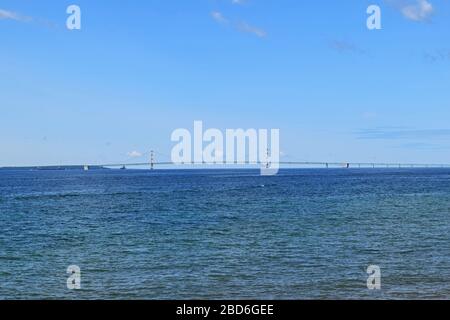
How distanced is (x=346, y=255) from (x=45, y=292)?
17.6m

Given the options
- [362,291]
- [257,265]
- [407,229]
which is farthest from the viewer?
[407,229]

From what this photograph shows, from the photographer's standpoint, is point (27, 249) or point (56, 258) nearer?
point (56, 258)

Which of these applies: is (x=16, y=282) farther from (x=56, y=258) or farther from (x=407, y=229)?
(x=407, y=229)

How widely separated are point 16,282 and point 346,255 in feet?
60.6

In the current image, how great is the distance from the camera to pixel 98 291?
25.2 metres

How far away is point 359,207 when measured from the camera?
236ft

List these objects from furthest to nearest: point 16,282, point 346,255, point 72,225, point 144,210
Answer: point 144,210 → point 72,225 → point 346,255 → point 16,282

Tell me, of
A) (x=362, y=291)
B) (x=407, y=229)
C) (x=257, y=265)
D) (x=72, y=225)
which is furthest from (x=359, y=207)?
(x=362, y=291)
